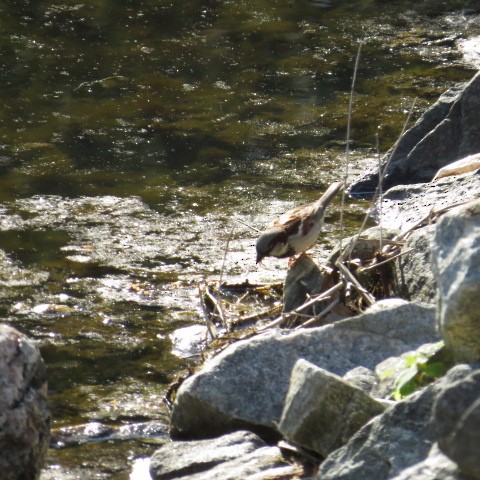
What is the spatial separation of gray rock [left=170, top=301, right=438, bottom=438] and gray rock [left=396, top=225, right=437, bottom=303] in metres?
0.38

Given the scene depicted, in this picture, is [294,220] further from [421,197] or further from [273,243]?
[421,197]

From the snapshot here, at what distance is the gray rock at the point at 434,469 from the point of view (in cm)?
305

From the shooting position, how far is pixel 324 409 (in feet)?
12.6

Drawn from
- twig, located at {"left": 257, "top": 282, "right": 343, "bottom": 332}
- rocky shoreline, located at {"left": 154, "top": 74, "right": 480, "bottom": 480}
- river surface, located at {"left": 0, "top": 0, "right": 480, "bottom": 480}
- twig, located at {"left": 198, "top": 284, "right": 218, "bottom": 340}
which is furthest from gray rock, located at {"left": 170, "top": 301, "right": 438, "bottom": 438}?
twig, located at {"left": 198, "top": 284, "right": 218, "bottom": 340}

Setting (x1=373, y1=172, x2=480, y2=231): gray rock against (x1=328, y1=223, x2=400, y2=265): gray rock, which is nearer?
(x1=328, y1=223, x2=400, y2=265): gray rock

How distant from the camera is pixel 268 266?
712 centimetres

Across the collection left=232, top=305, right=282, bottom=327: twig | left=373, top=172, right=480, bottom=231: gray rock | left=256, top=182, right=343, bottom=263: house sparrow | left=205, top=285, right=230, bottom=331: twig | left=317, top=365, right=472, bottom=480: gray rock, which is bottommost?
left=232, top=305, right=282, bottom=327: twig

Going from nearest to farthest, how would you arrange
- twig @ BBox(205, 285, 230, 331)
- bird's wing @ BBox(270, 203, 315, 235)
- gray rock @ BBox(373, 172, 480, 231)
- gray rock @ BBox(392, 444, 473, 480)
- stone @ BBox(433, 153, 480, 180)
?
gray rock @ BBox(392, 444, 473, 480) < twig @ BBox(205, 285, 230, 331) < bird's wing @ BBox(270, 203, 315, 235) < gray rock @ BBox(373, 172, 480, 231) < stone @ BBox(433, 153, 480, 180)

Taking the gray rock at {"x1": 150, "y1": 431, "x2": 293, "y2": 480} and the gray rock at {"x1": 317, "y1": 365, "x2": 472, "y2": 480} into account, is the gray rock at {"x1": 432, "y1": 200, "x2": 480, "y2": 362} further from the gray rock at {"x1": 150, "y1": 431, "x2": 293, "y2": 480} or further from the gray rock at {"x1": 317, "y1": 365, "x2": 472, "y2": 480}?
the gray rock at {"x1": 150, "y1": 431, "x2": 293, "y2": 480}

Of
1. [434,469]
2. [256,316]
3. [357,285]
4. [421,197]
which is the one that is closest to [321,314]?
[357,285]

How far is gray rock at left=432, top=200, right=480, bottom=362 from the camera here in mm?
3336

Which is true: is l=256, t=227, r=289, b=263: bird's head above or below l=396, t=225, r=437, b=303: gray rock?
below

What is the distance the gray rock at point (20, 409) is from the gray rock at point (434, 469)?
151cm

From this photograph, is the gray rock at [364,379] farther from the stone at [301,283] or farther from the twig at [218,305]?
the twig at [218,305]
